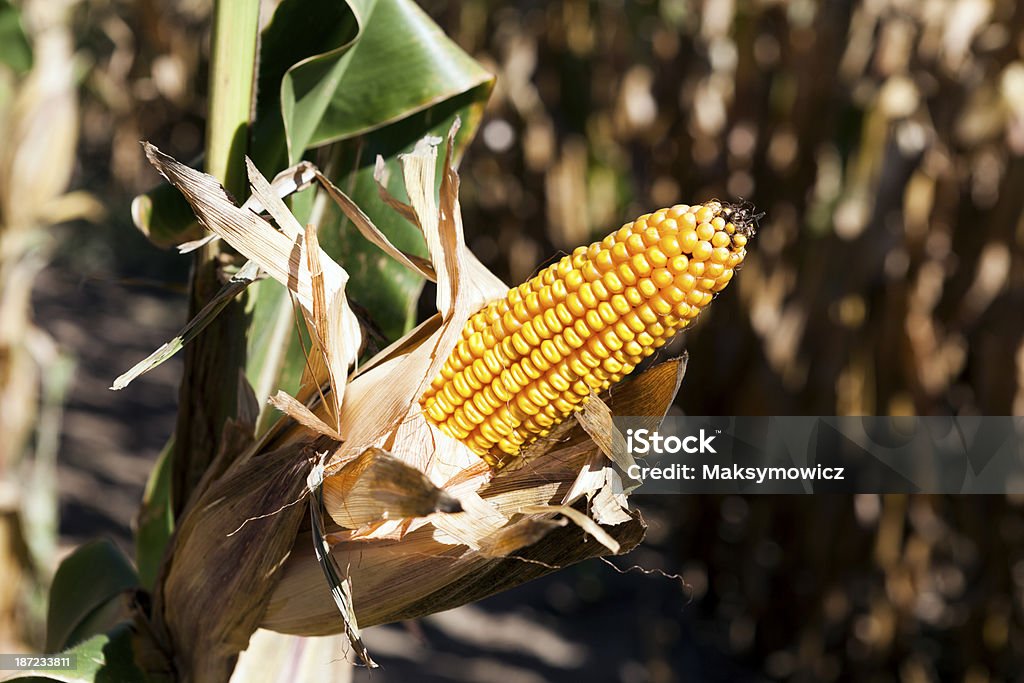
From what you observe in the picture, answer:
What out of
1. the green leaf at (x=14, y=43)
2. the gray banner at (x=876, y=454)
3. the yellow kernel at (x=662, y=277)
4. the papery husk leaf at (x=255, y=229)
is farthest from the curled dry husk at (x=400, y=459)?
the green leaf at (x=14, y=43)

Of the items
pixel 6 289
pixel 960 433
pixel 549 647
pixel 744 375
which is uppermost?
pixel 6 289

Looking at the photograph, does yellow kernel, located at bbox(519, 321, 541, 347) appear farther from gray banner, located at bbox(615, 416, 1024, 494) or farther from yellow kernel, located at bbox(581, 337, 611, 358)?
gray banner, located at bbox(615, 416, 1024, 494)

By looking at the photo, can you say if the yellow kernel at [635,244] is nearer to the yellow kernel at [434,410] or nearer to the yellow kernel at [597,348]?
the yellow kernel at [597,348]

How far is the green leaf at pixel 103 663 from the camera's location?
2.20ft

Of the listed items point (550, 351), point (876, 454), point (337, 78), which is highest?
point (337, 78)

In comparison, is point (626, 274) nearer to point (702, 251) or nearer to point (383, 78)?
point (702, 251)

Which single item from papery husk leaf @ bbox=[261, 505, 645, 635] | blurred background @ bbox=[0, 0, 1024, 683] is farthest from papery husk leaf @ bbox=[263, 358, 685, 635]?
blurred background @ bbox=[0, 0, 1024, 683]

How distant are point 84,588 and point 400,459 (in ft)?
1.96

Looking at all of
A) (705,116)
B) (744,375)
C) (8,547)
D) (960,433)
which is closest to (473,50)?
(705,116)

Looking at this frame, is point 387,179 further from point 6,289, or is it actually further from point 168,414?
point 168,414

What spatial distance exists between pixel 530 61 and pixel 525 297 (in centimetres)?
277

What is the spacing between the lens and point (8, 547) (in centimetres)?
148

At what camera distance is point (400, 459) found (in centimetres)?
54

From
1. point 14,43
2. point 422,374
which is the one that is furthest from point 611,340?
point 14,43
